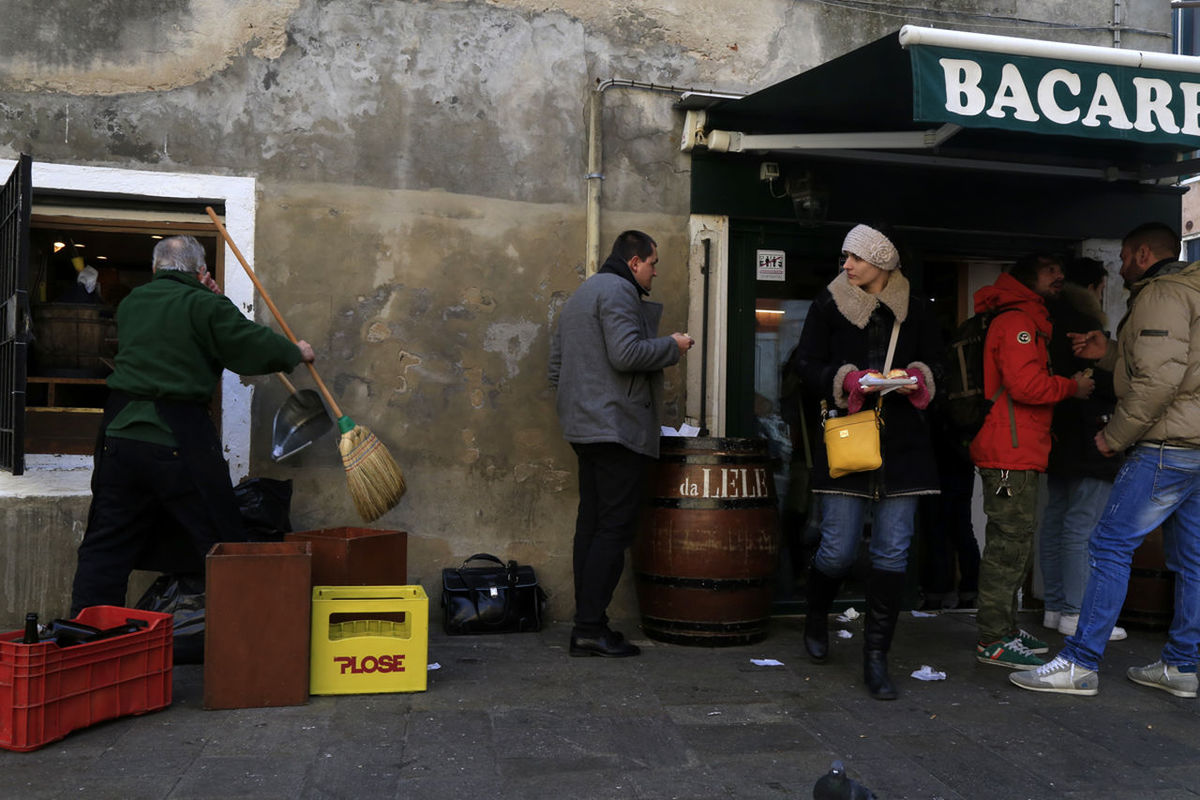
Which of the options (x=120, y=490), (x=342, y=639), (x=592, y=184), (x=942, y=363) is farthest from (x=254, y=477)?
(x=942, y=363)

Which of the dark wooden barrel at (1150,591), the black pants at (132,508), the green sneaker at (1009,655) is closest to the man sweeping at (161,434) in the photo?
the black pants at (132,508)

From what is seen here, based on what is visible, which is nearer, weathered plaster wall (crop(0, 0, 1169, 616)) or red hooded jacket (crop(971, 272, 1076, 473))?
red hooded jacket (crop(971, 272, 1076, 473))

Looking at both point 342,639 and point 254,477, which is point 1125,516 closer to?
point 342,639

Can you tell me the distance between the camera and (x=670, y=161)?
5.72 meters

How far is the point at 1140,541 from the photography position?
4312 mm

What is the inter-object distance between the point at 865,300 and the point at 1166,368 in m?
1.24

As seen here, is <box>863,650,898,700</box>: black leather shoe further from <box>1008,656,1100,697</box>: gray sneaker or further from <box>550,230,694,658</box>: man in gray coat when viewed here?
<box>550,230,694,658</box>: man in gray coat

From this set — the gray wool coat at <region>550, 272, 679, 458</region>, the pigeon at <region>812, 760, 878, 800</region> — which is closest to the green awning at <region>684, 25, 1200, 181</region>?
the gray wool coat at <region>550, 272, 679, 458</region>

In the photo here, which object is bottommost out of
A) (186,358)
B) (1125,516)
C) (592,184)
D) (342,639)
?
(342,639)

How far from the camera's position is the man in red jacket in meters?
4.72

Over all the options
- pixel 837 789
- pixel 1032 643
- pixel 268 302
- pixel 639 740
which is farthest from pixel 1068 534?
pixel 268 302

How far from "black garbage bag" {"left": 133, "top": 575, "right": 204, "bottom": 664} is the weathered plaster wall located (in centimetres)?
74

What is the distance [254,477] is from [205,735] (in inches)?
67.9

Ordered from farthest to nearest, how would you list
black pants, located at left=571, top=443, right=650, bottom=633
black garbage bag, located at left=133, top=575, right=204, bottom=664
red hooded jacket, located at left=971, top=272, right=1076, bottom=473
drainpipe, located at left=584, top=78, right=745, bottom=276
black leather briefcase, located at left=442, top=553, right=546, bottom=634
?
drainpipe, located at left=584, top=78, right=745, bottom=276 → black leather briefcase, located at left=442, top=553, right=546, bottom=634 → black pants, located at left=571, top=443, right=650, bottom=633 → red hooded jacket, located at left=971, top=272, right=1076, bottom=473 → black garbage bag, located at left=133, top=575, right=204, bottom=664
